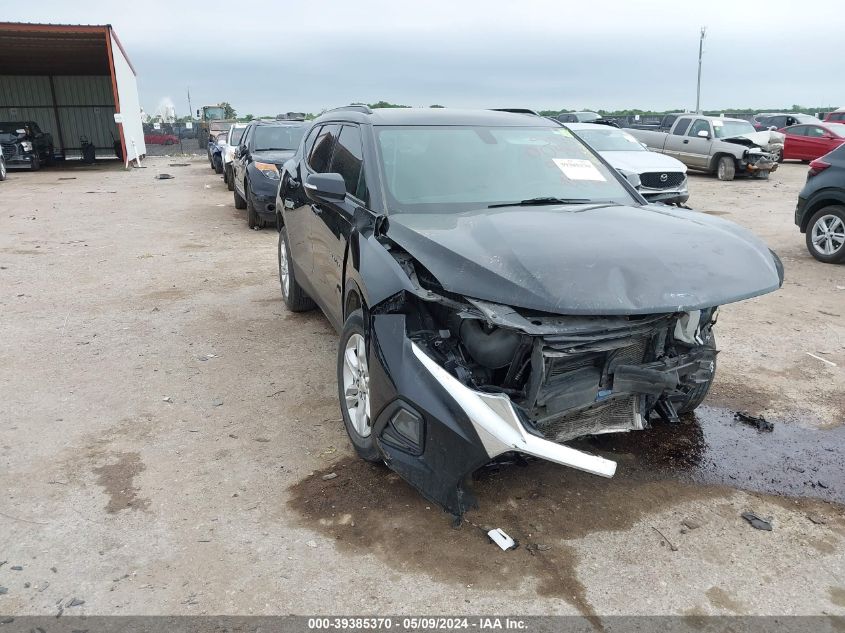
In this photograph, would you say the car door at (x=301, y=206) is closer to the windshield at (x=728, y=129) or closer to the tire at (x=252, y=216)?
the tire at (x=252, y=216)

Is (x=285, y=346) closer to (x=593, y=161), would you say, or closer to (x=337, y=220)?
(x=337, y=220)

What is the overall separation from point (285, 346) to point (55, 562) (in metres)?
2.87

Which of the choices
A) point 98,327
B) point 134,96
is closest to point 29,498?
point 98,327

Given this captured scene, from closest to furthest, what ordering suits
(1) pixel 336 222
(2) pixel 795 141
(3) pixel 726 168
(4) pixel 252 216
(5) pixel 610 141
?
(1) pixel 336 222, (4) pixel 252 216, (5) pixel 610 141, (3) pixel 726 168, (2) pixel 795 141

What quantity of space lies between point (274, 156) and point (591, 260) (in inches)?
372

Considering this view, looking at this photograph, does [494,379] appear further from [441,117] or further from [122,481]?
[441,117]

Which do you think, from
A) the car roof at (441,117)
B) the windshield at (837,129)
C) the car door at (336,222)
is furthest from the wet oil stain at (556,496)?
the windshield at (837,129)

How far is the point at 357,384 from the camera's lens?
3.70 metres

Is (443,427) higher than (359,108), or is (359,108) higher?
(359,108)

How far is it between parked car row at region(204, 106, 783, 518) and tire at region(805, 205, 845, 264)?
5713 millimetres

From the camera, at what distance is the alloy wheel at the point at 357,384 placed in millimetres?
3543

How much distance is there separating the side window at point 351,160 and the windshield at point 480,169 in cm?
18

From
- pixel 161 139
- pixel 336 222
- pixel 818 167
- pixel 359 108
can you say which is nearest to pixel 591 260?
pixel 336 222

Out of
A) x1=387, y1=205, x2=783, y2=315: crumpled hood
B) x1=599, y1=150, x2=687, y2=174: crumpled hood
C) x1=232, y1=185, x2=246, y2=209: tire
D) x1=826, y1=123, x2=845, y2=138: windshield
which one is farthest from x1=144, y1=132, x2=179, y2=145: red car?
x1=387, y1=205, x2=783, y2=315: crumpled hood
